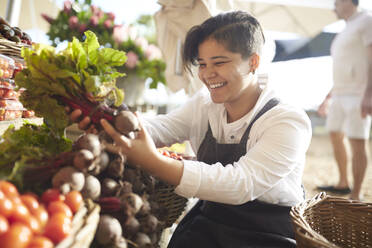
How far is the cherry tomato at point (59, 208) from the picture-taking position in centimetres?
76

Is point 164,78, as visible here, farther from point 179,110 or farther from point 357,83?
point 357,83

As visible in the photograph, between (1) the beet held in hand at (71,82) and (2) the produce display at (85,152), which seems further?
(1) the beet held in hand at (71,82)

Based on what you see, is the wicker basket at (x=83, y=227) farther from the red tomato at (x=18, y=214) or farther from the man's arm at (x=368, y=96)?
the man's arm at (x=368, y=96)

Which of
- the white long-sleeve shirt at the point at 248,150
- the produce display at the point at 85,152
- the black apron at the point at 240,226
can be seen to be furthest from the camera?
the black apron at the point at 240,226

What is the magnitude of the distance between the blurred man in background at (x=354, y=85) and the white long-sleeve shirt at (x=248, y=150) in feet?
7.88

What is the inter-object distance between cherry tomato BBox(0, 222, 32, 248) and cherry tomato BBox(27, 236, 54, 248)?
0.01 meters

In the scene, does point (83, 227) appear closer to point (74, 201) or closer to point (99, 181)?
point (74, 201)

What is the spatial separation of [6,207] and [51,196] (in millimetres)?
125

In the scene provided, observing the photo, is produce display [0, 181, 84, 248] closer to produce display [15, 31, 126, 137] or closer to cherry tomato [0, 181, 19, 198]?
cherry tomato [0, 181, 19, 198]

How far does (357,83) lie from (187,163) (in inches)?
128

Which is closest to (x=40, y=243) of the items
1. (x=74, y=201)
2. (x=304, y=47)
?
(x=74, y=201)

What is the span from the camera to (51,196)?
807 mm

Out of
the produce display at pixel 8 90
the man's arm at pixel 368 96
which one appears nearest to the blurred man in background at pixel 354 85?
the man's arm at pixel 368 96

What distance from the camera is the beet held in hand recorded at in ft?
3.24
